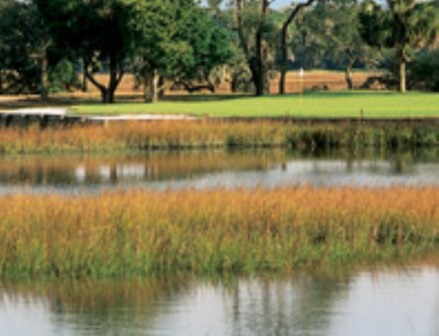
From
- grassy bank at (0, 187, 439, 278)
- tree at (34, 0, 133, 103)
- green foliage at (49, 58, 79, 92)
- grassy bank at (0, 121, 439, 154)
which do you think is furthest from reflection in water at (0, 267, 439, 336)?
green foliage at (49, 58, 79, 92)

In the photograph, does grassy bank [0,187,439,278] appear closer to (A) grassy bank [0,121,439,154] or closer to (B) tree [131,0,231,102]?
(A) grassy bank [0,121,439,154]

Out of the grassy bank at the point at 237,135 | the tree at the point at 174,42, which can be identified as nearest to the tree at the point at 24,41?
the tree at the point at 174,42

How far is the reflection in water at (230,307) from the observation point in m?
17.6

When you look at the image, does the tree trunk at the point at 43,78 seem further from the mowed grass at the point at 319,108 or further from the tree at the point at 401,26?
the tree at the point at 401,26

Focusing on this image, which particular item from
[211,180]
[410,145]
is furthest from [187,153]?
[211,180]

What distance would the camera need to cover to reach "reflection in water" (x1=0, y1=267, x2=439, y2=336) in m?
17.6

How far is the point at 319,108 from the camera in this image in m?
69.6

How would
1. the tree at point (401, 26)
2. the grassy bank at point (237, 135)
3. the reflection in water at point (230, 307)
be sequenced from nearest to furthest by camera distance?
the reflection in water at point (230, 307), the grassy bank at point (237, 135), the tree at point (401, 26)

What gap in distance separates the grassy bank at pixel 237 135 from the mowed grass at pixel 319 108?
4711 mm

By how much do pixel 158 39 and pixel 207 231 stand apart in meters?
68.7

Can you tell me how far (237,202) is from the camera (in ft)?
76.3

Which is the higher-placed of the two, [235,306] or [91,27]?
[91,27]

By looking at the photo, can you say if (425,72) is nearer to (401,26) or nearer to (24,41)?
(401,26)

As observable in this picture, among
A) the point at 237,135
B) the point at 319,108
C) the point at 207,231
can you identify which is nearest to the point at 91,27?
the point at 319,108
